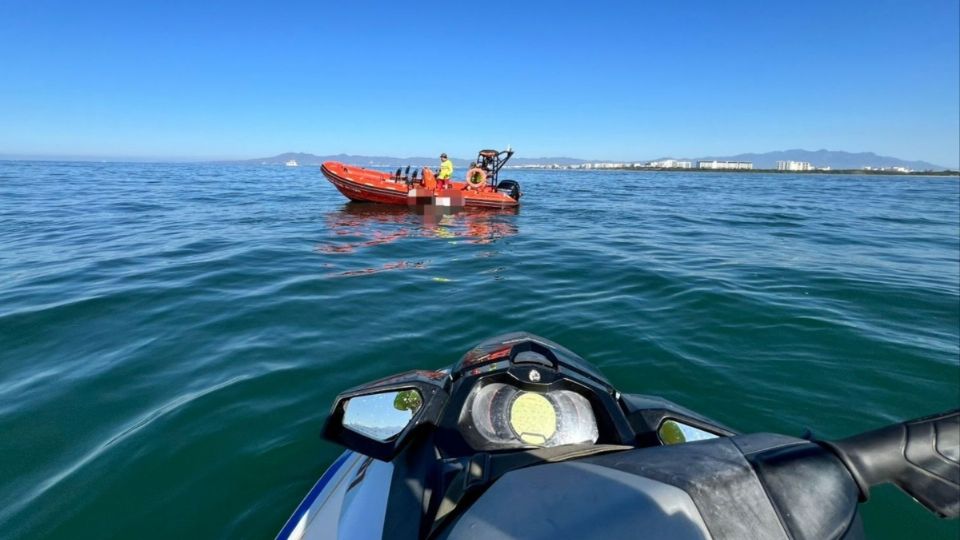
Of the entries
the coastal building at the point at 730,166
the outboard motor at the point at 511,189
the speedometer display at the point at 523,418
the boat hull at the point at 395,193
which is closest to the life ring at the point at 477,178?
the boat hull at the point at 395,193

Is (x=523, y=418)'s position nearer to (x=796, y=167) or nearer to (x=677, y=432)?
(x=677, y=432)

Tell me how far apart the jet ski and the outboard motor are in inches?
682

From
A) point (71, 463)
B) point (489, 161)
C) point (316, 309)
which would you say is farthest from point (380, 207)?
point (71, 463)

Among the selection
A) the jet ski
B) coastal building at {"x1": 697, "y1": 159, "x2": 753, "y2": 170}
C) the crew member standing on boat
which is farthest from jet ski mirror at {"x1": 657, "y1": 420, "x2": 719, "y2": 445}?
coastal building at {"x1": 697, "y1": 159, "x2": 753, "y2": 170}

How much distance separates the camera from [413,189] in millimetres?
17094

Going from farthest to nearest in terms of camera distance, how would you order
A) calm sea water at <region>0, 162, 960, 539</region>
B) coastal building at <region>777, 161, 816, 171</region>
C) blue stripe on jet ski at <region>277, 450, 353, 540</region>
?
1. coastal building at <region>777, 161, 816, 171</region>
2. calm sea water at <region>0, 162, 960, 539</region>
3. blue stripe on jet ski at <region>277, 450, 353, 540</region>

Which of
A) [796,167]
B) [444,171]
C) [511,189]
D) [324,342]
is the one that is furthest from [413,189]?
[796,167]

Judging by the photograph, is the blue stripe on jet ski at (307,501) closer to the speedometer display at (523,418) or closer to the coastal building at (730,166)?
the speedometer display at (523,418)

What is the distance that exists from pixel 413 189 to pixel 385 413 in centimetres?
1591

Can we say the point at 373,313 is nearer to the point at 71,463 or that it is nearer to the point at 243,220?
the point at 71,463

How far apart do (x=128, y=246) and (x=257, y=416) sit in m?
7.72

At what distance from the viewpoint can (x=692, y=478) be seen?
2.74ft

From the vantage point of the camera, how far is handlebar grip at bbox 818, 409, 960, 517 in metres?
0.86

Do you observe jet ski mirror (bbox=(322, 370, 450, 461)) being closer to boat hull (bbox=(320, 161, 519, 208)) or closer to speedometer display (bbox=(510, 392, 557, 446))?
speedometer display (bbox=(510, 392, 557, 446))
